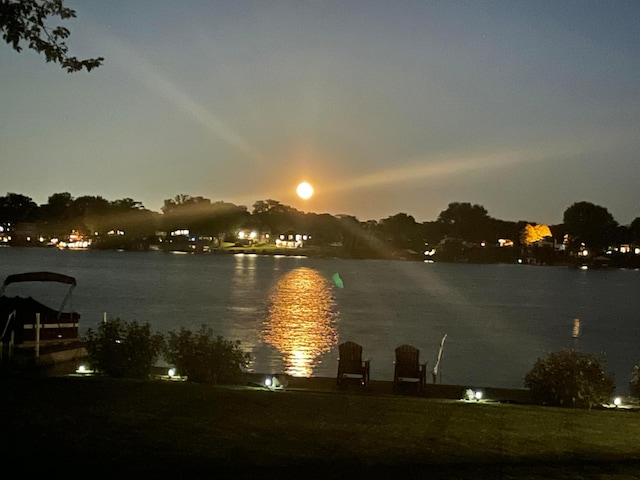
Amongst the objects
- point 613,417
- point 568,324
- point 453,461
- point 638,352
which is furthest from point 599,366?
point 568,324

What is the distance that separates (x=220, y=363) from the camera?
13.4 meters

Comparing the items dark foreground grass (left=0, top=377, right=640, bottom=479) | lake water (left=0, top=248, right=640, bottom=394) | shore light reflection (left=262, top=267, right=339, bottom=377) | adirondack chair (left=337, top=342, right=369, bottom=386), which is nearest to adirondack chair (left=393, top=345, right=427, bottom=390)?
adirondack chair (left=337, top=342, right=369, bottom=386)

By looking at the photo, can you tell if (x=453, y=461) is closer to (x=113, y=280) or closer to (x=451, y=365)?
(x=451, y=365)

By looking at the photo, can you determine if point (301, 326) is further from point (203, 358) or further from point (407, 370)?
point (203, 358)

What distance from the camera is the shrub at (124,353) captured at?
1304 cm

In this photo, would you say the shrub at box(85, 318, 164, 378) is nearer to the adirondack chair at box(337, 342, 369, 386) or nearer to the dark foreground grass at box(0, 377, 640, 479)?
the dark foreground grass at box(0, 377, 640, 479)

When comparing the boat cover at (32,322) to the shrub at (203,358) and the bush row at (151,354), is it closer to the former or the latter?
the bush row at (151,354)

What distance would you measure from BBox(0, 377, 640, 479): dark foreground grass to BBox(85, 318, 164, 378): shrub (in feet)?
6.11

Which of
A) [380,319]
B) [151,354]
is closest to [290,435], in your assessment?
[151,354]

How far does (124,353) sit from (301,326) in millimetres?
35496

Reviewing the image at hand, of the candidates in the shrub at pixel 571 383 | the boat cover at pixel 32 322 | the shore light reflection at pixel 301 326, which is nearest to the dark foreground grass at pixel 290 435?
the shrub at pixel 571 383

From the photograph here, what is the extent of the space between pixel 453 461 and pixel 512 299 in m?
81.8

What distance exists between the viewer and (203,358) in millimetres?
13344

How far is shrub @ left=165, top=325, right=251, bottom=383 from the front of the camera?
522 inches
